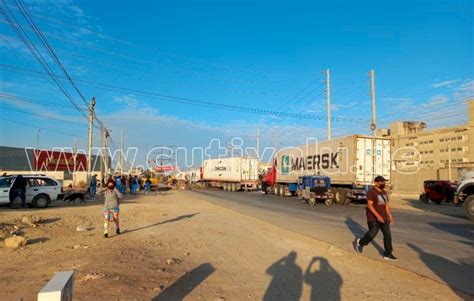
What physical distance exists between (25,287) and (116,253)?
282cm

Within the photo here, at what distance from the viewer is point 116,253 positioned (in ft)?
30.4

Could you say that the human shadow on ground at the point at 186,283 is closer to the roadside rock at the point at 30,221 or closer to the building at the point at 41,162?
the roadside rock at the point at 30,221

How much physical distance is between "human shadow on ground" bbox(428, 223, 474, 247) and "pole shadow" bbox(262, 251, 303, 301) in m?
5.66

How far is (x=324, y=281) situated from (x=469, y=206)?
516 inches

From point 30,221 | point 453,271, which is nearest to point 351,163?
point 30,221

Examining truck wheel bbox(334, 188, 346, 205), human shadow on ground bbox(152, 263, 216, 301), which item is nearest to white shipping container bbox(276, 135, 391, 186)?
truck wheel bbox(334, 188, 346, 205)

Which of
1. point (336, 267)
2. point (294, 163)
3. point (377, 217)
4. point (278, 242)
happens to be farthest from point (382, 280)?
point (294, 163)

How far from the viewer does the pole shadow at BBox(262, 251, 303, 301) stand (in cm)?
625

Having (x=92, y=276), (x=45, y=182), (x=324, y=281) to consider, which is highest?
(x=45, y=182)

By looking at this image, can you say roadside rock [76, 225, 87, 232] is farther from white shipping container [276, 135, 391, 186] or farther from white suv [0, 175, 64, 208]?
white shipping container [276, 135, 391, 186]

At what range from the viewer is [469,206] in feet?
57.7

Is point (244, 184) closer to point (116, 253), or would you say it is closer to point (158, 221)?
point (158, 221)

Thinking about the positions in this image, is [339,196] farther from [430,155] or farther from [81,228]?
[430,155]

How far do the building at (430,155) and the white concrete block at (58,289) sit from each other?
125 ft
